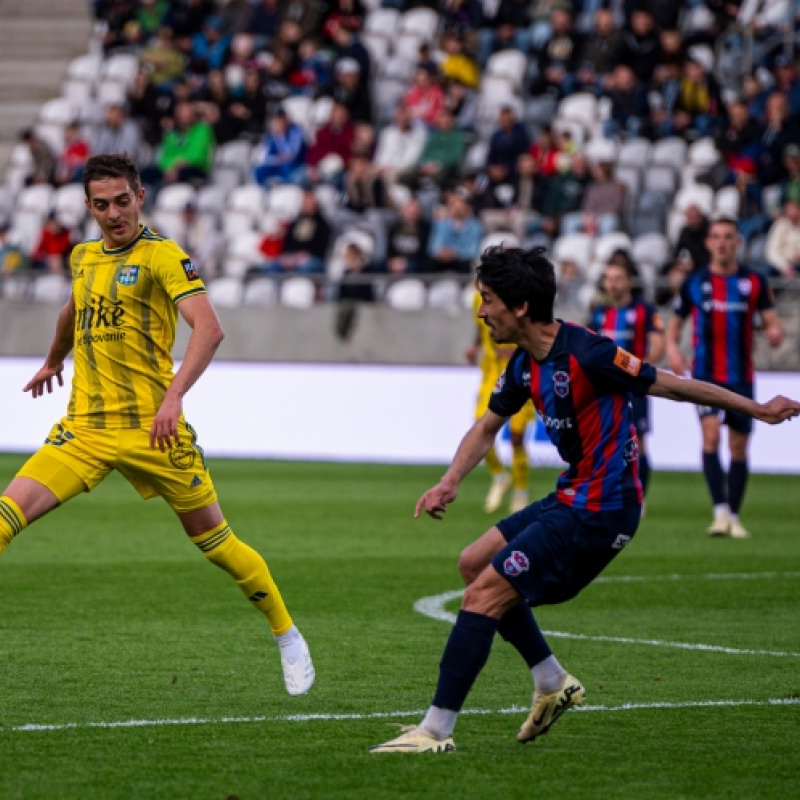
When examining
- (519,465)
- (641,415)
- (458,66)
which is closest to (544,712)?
(641,415)

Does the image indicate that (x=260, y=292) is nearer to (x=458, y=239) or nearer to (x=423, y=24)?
(x=458, y=239)

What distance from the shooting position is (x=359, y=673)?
7.00 metres

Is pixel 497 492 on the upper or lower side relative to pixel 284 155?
lower

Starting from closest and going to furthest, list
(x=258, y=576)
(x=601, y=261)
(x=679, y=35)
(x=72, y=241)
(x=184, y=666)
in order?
(x=258, y=576)
(x=184, y=666)
(x=601, y=261)
(x=679, y=35)
(x=72, y=241)

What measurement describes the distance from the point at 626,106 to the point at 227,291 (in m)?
5.65

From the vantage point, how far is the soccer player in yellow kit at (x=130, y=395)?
6.38 meters

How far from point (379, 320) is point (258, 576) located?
46.9ft

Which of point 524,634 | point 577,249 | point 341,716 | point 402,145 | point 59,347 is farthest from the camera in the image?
point 402,145

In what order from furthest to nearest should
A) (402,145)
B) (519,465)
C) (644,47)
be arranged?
(402,145), (644,47), (519,465)

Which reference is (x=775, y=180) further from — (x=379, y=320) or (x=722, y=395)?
(x=722, y=395)

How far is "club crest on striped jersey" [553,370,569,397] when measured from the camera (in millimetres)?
5477

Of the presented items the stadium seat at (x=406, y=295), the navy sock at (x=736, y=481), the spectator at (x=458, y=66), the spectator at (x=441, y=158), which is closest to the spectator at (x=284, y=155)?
the spectator at (x=441, y=158)

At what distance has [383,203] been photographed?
22.2 meters

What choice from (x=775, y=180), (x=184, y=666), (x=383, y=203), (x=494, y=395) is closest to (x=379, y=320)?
(x=383, y=203)
